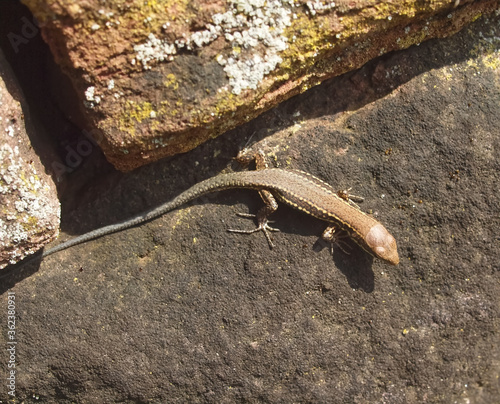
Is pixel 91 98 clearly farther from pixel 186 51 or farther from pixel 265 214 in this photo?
pixel 265 214

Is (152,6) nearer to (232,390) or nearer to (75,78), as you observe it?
(75,78)

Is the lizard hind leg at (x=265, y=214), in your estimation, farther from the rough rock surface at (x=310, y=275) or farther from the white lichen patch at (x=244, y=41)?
the white lichen patch at (x=244, y=41)

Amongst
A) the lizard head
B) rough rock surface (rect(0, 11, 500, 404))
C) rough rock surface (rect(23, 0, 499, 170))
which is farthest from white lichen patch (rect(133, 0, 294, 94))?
the lizard head

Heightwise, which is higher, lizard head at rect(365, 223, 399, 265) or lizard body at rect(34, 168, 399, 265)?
lizard body at rect(34, 168, 399, 265)

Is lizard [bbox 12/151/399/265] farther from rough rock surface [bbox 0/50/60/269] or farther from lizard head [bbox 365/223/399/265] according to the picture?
rough rock surface [bbox 0/50/60/269]

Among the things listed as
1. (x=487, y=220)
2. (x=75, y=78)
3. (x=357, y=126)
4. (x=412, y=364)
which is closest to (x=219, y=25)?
(x=75, y=78)

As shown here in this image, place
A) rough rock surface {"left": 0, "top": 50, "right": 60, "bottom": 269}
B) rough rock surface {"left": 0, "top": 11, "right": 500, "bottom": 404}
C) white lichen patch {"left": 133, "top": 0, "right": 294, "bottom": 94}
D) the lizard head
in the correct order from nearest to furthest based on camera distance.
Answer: white lichen patch {"left": 133, "top": 0, "right": 294, "bottom": 94} < rough rock surface {"left": 0, "top": 50, "right": 60, "bottom": 269} < the lizard head < rough rock surface {"left": 0, "top": 11, "right": 500, "bottom": 404}

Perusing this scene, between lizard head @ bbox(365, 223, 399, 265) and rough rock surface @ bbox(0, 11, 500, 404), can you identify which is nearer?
lizard head @ bbox(365, 223, 399, 265)

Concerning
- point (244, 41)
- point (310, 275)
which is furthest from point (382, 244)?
point (244, 41)
